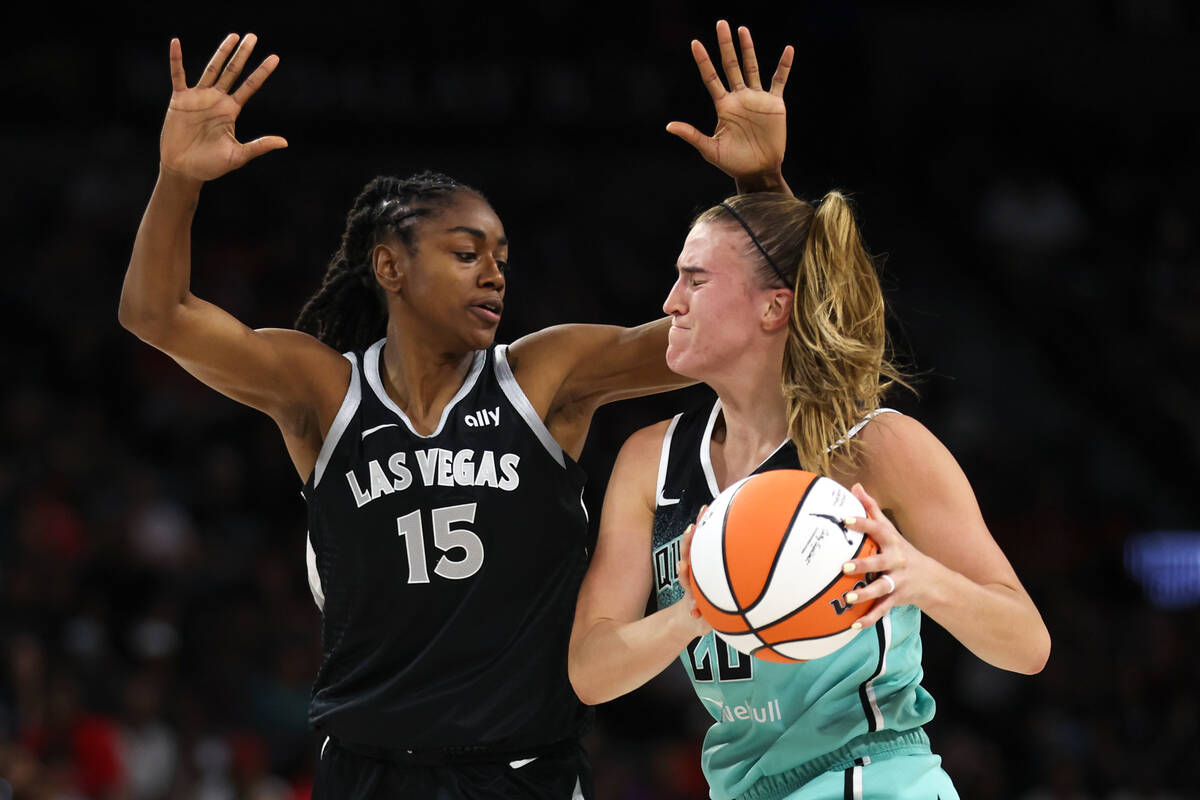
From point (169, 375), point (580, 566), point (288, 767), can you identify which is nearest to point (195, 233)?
point (169, 375)

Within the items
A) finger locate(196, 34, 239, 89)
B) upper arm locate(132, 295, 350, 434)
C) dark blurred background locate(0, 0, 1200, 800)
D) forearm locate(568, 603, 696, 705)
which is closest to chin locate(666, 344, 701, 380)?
forearm locate(568, 603, 696, 705)

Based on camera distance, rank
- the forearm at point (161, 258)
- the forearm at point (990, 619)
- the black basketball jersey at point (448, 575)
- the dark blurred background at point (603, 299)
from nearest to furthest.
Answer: the forearm at point (990, 619)
the forearm at point (161, 258)
the black basketball jersey at point (448, 575)
the dark blurred background at point (603, 299)

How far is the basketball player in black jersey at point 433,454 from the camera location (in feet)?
11.1

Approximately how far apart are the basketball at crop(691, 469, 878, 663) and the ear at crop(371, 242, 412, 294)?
129cm

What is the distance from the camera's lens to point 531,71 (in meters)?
11.1

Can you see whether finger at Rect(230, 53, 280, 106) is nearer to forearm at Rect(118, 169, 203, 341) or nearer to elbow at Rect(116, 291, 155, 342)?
forearm at Rect(118, 169, 203, 341)

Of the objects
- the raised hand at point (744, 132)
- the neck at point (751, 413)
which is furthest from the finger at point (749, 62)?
the neck at point (751, 413)

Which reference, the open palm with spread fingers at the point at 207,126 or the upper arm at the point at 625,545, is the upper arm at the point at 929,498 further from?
the open palm with spread fingers at the point at 207,126

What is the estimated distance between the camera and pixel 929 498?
2.87m

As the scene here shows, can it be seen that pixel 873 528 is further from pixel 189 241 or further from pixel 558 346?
pixel 189 241

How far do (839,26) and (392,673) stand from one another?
9.12m

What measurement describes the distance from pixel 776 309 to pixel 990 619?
777mm

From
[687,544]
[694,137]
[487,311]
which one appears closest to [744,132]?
[694,137]

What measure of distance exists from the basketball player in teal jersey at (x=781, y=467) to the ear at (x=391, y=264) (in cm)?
80
